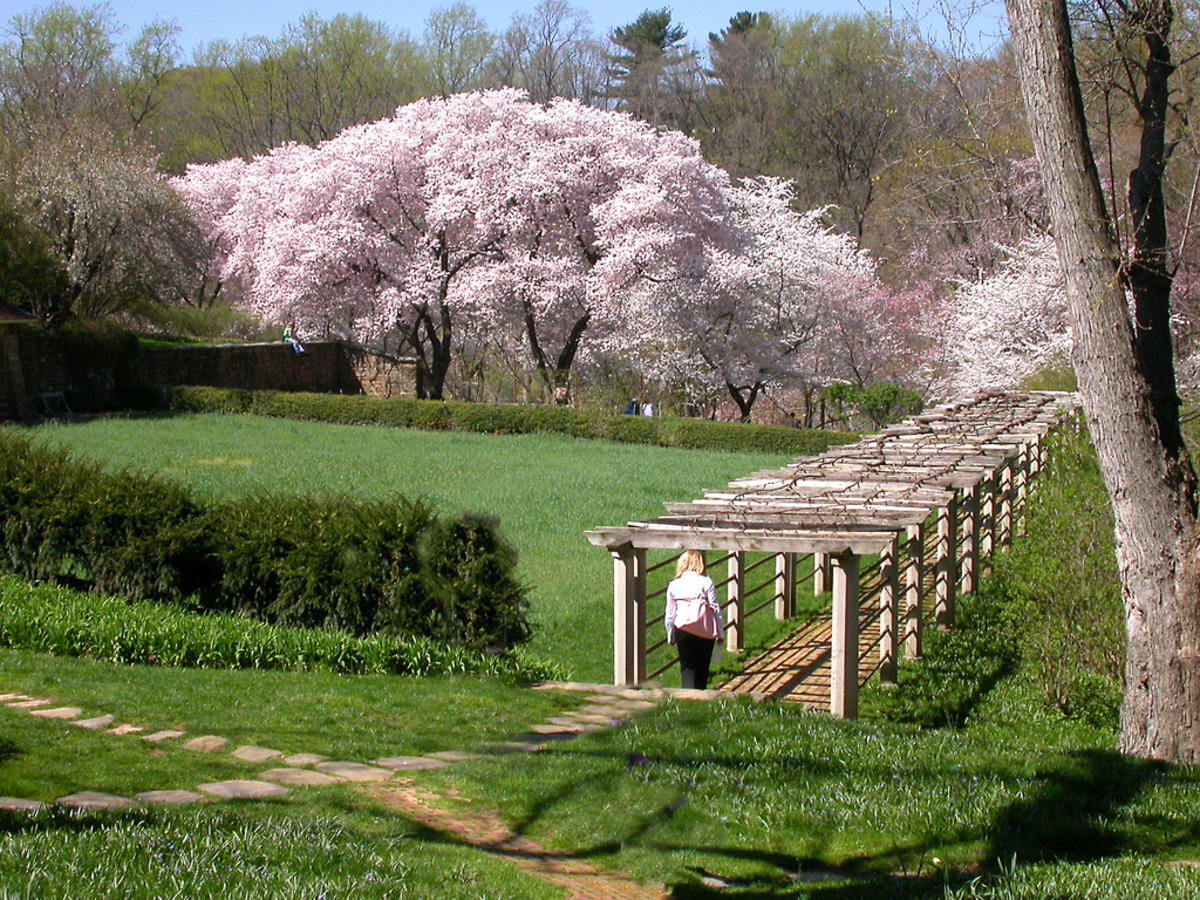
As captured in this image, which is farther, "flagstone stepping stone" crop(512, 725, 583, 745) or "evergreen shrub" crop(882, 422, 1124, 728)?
"evergreen shrub" crop(882, 422, 1124, 728)

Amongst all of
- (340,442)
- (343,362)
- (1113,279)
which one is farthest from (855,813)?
(343,362)

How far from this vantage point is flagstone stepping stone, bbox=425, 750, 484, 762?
20.1 ft

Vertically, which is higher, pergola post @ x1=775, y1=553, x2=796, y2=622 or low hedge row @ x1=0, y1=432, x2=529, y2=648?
low hedge row @ x1=0, y1=432, x2=529, y2=648

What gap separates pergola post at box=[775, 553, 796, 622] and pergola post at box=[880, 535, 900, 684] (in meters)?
2.52

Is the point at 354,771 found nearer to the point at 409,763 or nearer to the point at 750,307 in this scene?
the point at 409,763

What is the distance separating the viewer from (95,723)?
254 inches

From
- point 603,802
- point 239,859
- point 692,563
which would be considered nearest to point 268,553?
point 692,563

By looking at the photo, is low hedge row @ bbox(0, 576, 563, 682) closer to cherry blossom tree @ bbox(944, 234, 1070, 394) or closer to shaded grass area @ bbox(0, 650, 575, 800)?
shaded grass area @ bbox(0, 650, 575, 800)

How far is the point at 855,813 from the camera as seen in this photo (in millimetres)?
4992

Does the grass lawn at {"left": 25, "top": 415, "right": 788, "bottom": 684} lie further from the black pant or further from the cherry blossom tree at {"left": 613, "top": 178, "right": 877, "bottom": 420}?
the cherry blossom tree at {"left": 613, "top": 178, "right": 877, "bottom": 420}

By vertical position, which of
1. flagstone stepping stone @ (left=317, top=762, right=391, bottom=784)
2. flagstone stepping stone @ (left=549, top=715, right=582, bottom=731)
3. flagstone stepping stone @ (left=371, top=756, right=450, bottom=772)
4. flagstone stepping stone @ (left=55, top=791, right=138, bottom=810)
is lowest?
flagstone stepping stone @ (left=549, top=715, right=582, bottom=731)

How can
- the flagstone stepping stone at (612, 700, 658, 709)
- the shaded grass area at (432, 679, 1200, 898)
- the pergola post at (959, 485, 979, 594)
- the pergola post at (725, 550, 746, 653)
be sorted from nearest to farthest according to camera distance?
the shaded grass area at (432, 679, 1200, 898) < the flagstone stepping stone at (612, 700, 658, 709) < the pergola post at (725, 550, 746, 653) < the pergola post at (959, 485, 979, 594)

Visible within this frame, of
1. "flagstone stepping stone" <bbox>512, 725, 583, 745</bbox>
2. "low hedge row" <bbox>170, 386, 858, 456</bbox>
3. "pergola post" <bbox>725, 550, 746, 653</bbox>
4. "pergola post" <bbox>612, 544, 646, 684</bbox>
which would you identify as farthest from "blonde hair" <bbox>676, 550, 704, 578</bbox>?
"low hedge row" <bbox>170, 386, 858, 456</bbox>

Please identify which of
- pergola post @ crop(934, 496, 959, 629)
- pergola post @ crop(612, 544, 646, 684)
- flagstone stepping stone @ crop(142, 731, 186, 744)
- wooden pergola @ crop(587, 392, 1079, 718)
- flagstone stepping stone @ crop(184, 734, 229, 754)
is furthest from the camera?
pergola post @ crop(934, 496, 959, 629)
